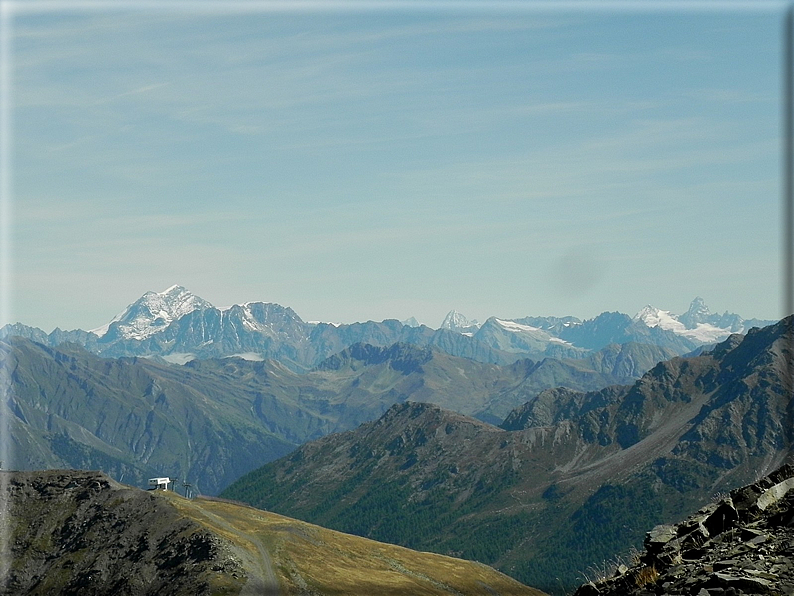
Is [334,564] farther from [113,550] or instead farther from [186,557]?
[113,550]

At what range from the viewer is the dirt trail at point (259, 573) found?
5288 inches

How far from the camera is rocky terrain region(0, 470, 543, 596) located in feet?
477

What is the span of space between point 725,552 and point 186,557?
14654 centimetres

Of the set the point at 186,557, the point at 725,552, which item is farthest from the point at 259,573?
the point at 725,552

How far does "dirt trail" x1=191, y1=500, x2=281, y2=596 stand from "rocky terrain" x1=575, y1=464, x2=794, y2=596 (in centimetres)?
11503

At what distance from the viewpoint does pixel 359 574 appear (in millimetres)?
163000

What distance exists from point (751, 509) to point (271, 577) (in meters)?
133

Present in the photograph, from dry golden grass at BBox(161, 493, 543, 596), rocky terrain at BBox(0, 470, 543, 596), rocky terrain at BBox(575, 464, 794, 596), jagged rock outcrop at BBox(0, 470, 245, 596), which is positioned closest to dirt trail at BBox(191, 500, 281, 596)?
rocky terrain at BBox(0, 470, 543, 596)

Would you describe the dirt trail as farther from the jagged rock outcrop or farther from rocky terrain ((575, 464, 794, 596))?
rocky terrain ((575, 464, 794, 596))

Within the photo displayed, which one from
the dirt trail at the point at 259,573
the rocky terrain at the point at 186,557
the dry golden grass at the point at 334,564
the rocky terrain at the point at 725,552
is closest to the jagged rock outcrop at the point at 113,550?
the rocky terrain at the point at 186,557

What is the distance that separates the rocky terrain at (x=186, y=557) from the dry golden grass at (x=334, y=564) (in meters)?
0.32

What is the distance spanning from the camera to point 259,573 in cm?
14575

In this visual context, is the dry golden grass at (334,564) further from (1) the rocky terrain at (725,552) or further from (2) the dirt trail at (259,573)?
(1) the rocky terrain at (725,552)

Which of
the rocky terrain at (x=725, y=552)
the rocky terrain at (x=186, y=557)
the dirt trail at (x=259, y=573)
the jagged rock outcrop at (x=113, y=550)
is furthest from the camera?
the jagged rock outcrop at (x=113, y=550)
